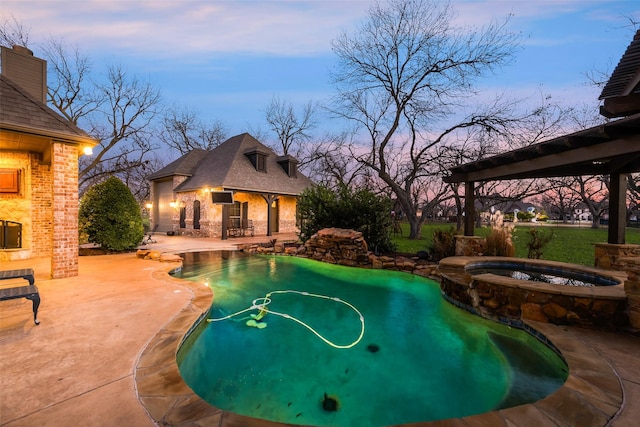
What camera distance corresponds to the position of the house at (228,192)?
14.7 m

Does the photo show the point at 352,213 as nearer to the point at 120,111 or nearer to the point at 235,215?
the point at 235,215

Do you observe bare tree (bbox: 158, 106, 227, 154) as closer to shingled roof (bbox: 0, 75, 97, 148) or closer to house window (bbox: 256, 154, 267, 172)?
house window (bbox: 256, 154, 267, 172)

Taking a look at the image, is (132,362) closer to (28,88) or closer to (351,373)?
(351,373)

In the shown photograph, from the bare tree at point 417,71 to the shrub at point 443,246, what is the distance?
22.7 feet

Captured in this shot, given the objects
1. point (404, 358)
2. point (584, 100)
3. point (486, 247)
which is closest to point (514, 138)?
point (584, 100)

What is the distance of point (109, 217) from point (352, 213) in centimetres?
850

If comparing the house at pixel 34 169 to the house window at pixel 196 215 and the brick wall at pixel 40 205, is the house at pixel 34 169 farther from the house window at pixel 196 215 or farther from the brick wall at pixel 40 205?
the house window at pixel 196 215

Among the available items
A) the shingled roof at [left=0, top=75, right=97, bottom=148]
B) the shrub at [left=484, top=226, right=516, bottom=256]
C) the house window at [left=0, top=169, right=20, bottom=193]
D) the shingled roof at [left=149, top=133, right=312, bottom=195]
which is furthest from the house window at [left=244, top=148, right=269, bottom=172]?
the shrub at [left=484, top=226, right=516, bottom=256]

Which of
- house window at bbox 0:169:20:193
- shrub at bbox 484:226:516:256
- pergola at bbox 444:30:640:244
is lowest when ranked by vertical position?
shrub at bbox 484:226:516:256

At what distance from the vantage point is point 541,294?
383 centimetres

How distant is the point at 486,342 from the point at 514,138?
12.9 meters

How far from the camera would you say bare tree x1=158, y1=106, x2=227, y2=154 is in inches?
1022

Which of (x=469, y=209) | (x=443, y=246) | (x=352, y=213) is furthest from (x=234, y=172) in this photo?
(x=469, y=209)

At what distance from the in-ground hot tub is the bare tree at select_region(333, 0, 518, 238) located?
32.2 feet
